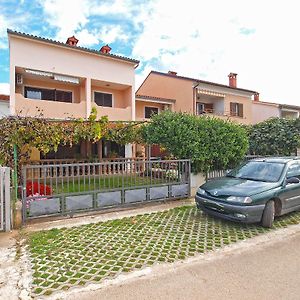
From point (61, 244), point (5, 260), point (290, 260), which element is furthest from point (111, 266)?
point (290, 260)

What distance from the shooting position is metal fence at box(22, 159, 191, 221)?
625cm

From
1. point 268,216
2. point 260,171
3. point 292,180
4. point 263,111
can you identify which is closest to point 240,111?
point 263,111

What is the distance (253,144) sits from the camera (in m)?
15.7

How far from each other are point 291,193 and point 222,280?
155 inches

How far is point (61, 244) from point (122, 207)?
2760 millimetres

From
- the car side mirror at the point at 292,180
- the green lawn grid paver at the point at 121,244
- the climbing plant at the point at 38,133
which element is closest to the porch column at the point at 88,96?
the climbing plant at the point at 38,133

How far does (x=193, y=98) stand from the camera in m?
20.8

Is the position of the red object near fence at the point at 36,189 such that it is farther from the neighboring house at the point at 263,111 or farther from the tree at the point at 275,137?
the neighboring house at the point at 263,111

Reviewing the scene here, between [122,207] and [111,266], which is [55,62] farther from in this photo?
[111,266]

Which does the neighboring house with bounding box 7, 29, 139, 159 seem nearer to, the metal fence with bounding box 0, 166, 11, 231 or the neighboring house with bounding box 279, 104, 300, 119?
the metal fence with bounding box 0, 166, 11, 231

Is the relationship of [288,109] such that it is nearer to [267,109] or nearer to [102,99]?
[267,109]

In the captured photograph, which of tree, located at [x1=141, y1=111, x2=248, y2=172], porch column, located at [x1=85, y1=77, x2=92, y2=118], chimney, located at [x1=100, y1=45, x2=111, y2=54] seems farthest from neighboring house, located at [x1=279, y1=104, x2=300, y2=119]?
porch column, located at [x1=85, y1=77, x2=92, y2=118]

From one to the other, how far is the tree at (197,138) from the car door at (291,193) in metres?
3.30

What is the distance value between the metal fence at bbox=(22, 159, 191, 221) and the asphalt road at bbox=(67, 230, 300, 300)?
11.3 feet
